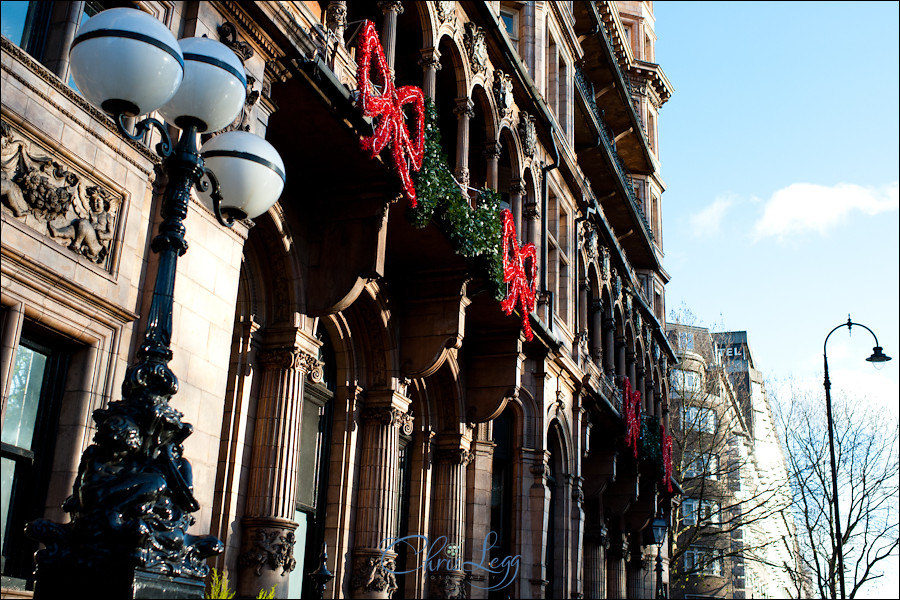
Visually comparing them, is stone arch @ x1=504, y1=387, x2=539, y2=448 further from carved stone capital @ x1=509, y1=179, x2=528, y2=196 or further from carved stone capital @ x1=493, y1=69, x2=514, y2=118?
carved stone capital @ x1=493, y1=69, x2=514, y2=118

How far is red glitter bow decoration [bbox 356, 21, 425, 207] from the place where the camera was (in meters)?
12.6

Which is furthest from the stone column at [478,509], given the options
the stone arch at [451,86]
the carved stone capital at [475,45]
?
the carved stone capital at [475,45]

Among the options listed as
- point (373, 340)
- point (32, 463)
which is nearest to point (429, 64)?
point (373, 340)

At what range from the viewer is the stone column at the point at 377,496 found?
15.4 m

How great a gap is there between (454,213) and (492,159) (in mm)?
6051

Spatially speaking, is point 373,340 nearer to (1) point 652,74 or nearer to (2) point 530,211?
(2) point 530,211

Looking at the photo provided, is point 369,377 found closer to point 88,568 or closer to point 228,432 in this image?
point 228,432

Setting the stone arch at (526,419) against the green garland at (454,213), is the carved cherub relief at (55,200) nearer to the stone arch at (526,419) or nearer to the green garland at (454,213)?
the green garland at (454,213)

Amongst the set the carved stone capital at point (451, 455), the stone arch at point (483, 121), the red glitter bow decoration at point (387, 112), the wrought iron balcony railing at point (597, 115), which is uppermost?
the wrought iron balcony railing at point (597, 115)

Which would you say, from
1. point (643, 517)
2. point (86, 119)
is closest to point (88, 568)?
point (86, 119)

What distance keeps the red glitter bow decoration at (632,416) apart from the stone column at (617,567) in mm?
4717

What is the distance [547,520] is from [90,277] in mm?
15188

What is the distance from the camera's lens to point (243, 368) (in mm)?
13344

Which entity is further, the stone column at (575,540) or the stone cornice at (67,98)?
the stone column at (575,540)
